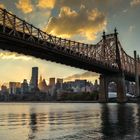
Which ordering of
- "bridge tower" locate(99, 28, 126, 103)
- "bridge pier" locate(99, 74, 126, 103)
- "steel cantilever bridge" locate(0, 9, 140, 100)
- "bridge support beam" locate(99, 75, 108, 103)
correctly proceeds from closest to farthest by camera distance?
"steel cantilever bridge" locate(0, 9, 140, 100), "bridge pier" locate(99, 74, 126, 103), "bridge tower" locate(99, 28, 126, 103), "bridge support beam" locate(99, 75, 108, 103)

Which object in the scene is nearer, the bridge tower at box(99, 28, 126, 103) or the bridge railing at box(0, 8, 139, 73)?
the bridge railing at box(0, 8, 139, 73)

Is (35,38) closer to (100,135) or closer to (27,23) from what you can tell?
(27,23)

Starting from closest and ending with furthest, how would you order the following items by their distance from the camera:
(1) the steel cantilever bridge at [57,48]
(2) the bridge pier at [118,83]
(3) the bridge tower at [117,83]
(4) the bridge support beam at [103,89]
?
(1) the steel cantilever bridge at [57,48], (2) the bridge pier at [118,83], (3) the bridge tower at [117,83], (4) the bridge support beam at [103,89]

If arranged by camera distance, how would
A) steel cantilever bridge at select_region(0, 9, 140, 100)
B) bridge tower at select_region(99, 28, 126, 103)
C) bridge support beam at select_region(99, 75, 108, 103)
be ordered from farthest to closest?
bridge support beam at select_region(99, 75, 108, 103)
bridge tower at select_region(99, 28, 126, 103)
steel cantilever bridge at select_region(0, 9, 140, 100)

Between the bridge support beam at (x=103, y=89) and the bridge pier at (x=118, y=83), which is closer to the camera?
the bridge pier at (x=118, y=83)

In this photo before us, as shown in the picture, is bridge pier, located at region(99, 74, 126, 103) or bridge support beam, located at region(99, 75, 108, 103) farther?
bridge support beam, located at region(99, 75, 108, 103)

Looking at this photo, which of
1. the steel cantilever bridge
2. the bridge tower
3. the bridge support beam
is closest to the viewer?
the steel cantilever bridge

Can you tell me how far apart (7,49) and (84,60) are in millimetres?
34865

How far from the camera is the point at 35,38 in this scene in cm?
7550

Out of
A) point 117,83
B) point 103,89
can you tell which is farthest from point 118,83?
point 103,89

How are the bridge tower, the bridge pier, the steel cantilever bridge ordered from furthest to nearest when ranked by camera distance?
1. the bridge tower
2. the bridge pier
3. the steel cantilever bridge

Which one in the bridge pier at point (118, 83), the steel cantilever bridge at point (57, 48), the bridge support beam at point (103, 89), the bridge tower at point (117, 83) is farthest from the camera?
the bridge support beam at point (103, 89)

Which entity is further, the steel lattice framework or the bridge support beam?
the bridge support beam

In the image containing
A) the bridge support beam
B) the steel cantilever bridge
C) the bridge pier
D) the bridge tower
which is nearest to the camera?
the steel cantilever bridge
